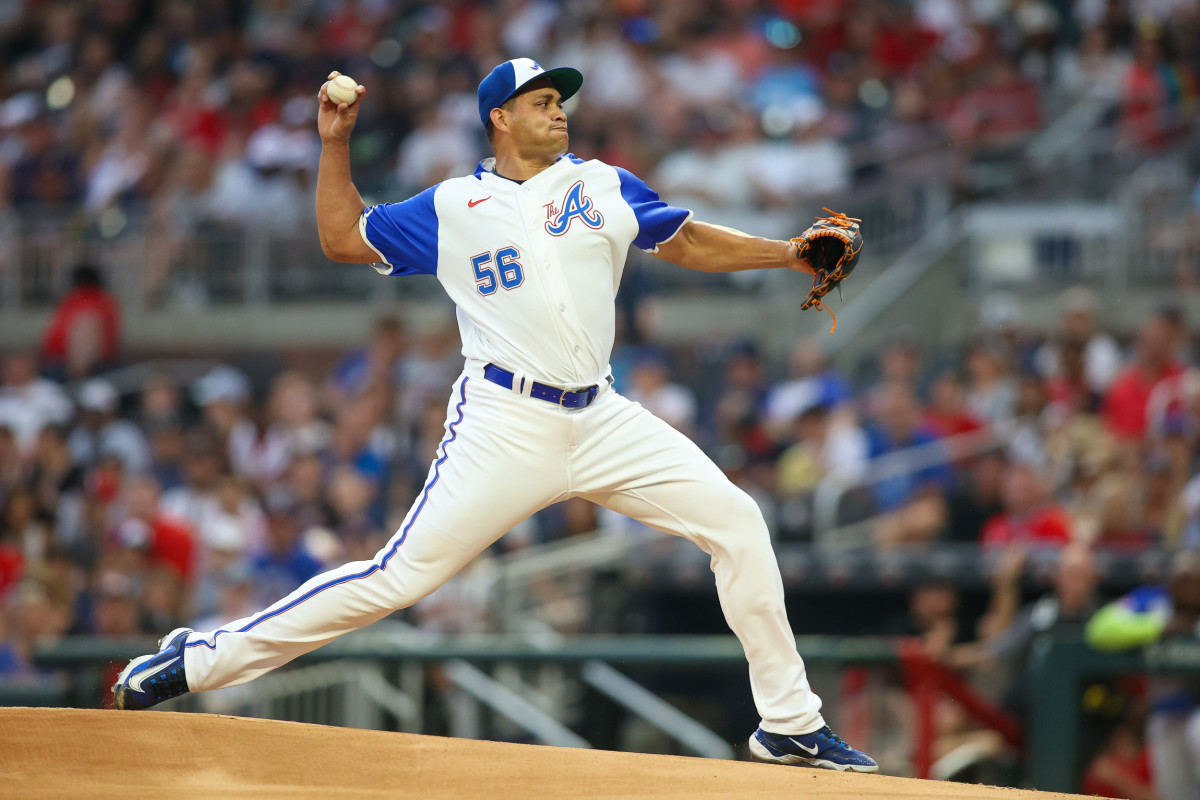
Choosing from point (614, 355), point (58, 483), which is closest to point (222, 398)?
point (58, 483)

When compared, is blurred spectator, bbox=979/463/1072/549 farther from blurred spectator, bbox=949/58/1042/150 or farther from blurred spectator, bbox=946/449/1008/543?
blurred spectator, bbox=949/58/1042/150

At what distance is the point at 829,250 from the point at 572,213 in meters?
0.75

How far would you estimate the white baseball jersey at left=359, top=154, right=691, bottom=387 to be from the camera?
3863mm

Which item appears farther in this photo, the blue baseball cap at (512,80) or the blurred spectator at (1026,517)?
the blurred spectator at (1026,517)

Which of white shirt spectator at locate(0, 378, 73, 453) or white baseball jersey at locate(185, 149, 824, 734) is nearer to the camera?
white baseball jersey at locate(185, 149, 824, 734)

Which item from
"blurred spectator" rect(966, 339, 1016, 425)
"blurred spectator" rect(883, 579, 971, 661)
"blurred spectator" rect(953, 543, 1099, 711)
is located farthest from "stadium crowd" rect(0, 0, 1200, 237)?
"blurred spectator" rect(953, 543, 1099, 711)

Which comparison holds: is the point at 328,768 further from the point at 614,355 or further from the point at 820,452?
the point at 614,355

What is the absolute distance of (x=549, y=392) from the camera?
3869 millimetres

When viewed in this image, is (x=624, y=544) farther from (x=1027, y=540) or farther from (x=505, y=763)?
(x=505, y=763)

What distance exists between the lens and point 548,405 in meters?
3.86

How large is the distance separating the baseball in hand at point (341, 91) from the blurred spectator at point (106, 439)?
5.93 m

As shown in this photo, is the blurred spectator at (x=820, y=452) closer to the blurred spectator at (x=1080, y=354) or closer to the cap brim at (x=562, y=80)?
the blurred spectator at (x=1080, y=354)

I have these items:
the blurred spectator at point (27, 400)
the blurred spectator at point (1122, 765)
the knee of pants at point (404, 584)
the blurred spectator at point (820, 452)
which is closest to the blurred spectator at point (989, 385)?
the blurred spectator at point (820, 452)

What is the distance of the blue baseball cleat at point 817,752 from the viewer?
3.98m
